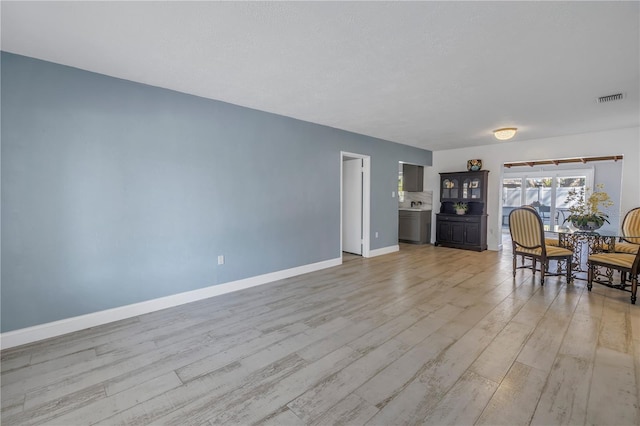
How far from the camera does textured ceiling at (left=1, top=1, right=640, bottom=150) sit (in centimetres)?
185

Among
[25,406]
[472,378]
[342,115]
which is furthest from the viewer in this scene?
[342,115]

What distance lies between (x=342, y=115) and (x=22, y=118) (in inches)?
135

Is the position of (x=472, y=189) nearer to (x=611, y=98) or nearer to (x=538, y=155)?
(x=538, y=155)

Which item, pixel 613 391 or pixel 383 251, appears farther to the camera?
pixel 383 251

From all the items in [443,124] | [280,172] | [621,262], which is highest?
[443,124]

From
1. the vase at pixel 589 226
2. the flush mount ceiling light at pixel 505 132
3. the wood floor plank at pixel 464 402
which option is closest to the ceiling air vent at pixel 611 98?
the flush mount ceiling light at pixel 505 132

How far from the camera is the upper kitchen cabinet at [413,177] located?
7478mm

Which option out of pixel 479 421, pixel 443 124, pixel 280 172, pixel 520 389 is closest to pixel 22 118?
pixel 280 172

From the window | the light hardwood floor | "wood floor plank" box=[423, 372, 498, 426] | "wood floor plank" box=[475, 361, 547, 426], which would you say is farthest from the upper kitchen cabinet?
"wood floor plank" box=[423, 372, 498, 426]

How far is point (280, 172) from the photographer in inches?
164

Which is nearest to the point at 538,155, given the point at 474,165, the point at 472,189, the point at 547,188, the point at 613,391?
the point at 474,165

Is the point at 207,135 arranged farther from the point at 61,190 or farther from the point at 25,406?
the point at 25,406

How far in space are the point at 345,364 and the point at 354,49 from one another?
97.7 inches

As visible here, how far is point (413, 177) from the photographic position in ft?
24.6
